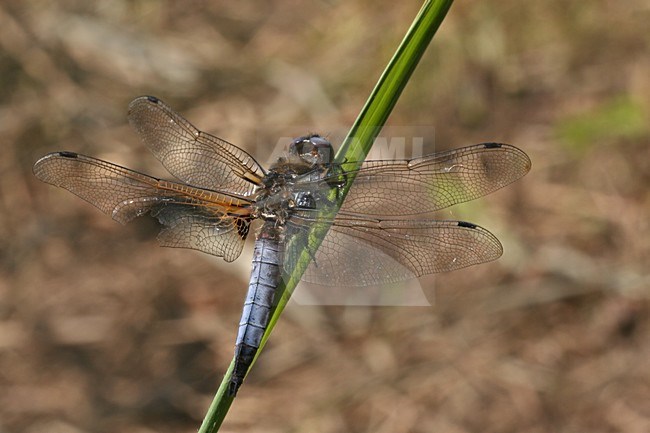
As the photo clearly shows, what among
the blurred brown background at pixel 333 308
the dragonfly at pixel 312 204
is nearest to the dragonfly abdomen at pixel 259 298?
the dragonfly at pixel 312 204

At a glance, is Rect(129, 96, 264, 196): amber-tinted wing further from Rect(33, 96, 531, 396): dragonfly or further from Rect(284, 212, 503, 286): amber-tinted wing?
Rect(284, 212, 503, 286): amber-tinted wing

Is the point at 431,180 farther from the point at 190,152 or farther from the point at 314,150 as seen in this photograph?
the point at 190,152

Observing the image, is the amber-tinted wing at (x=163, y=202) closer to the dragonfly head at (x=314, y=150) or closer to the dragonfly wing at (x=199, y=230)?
the dragonfly wing at (x=199, y=230)

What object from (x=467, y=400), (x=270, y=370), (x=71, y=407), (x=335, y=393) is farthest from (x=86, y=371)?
(x=467, y=400)

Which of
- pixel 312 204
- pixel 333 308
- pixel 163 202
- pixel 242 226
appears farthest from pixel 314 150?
pixel 333 308

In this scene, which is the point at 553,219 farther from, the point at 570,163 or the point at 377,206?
the point at 377,206

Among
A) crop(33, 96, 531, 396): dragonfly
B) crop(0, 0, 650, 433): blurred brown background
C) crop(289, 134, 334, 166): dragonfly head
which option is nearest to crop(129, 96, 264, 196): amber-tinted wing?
crop(33, 96, 531, 396): dragonfly
